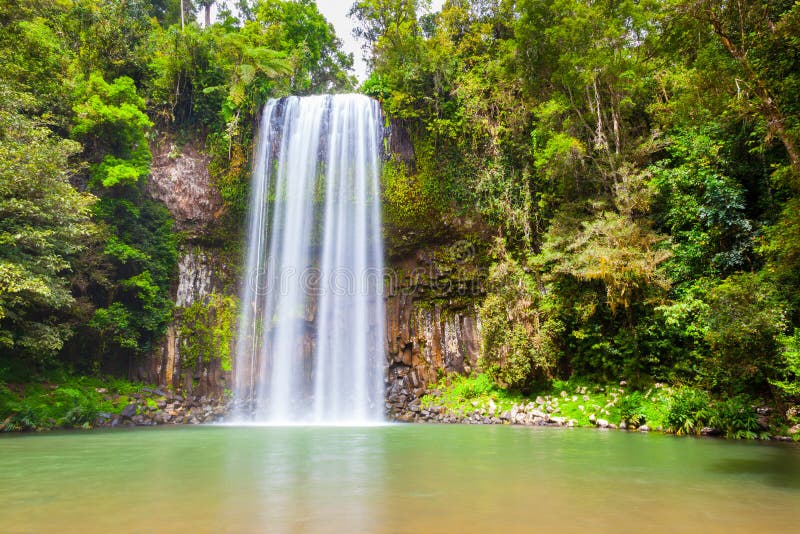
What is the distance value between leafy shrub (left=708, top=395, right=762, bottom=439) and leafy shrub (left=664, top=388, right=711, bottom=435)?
0.20 m

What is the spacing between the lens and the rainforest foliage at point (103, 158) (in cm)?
1222

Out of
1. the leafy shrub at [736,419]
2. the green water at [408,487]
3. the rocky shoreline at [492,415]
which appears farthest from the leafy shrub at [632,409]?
the green water at [408,487]

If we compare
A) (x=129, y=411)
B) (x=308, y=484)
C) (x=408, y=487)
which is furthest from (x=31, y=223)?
(x=408, y=487)

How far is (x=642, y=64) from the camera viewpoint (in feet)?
44.3

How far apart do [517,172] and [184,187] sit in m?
14.2

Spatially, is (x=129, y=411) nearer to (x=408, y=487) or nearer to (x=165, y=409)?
(x=165, y=409)

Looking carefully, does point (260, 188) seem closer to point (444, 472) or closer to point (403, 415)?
point (403, 415)

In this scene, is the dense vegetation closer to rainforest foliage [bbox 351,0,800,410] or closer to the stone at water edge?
rainforest foliage [bbox 351,0,800,410]

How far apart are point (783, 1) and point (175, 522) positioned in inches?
475

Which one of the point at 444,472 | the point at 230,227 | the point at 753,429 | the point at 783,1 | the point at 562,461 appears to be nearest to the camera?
the point at 444,472

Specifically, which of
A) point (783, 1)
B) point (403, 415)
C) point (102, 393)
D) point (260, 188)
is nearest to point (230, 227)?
point (260, 188)

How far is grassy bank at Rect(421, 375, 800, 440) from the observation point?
902 centimetres

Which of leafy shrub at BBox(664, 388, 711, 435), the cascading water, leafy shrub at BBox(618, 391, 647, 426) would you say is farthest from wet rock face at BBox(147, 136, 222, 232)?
leafy shrub at BBox(664, 388, 711, 435)

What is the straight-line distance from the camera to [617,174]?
13.6 meters
